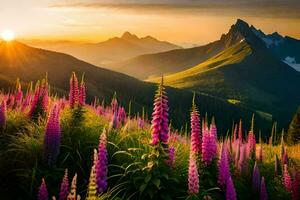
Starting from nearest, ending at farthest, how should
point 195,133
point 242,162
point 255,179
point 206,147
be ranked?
point 195,133 → point 206,147 → point 255,179 → point 242,162

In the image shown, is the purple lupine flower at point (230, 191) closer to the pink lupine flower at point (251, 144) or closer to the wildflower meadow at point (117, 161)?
the wildflower meadow at point (117, 161)

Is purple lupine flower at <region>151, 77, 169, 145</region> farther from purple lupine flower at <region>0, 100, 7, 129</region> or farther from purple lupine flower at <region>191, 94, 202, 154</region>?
purple lupine flower at <region>0, 100, 7, 129</region>

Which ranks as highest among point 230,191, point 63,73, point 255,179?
point 63,73

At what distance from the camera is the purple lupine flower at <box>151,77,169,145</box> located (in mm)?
8039

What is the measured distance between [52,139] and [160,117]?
7.40 feet

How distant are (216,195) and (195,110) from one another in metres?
1.93

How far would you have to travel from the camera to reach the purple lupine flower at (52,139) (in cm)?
884

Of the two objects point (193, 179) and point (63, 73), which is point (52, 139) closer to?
point (193, 179)

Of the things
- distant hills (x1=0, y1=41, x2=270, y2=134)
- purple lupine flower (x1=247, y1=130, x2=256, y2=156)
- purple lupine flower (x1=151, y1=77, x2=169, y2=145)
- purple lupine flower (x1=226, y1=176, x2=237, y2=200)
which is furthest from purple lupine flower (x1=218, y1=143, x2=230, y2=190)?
distant hills (x1=0, y1=41, x2=270, y2=134)

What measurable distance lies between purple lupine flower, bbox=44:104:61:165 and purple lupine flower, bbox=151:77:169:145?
1975 millimetres

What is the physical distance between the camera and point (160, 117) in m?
8.12

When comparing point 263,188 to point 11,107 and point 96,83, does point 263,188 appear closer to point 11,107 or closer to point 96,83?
point 11,107

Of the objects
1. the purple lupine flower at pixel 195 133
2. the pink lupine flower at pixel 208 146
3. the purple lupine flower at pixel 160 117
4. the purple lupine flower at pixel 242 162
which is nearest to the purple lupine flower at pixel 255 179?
the purple lupine flower at pixel 242 162

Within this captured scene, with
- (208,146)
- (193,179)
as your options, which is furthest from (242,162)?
(193,179)
